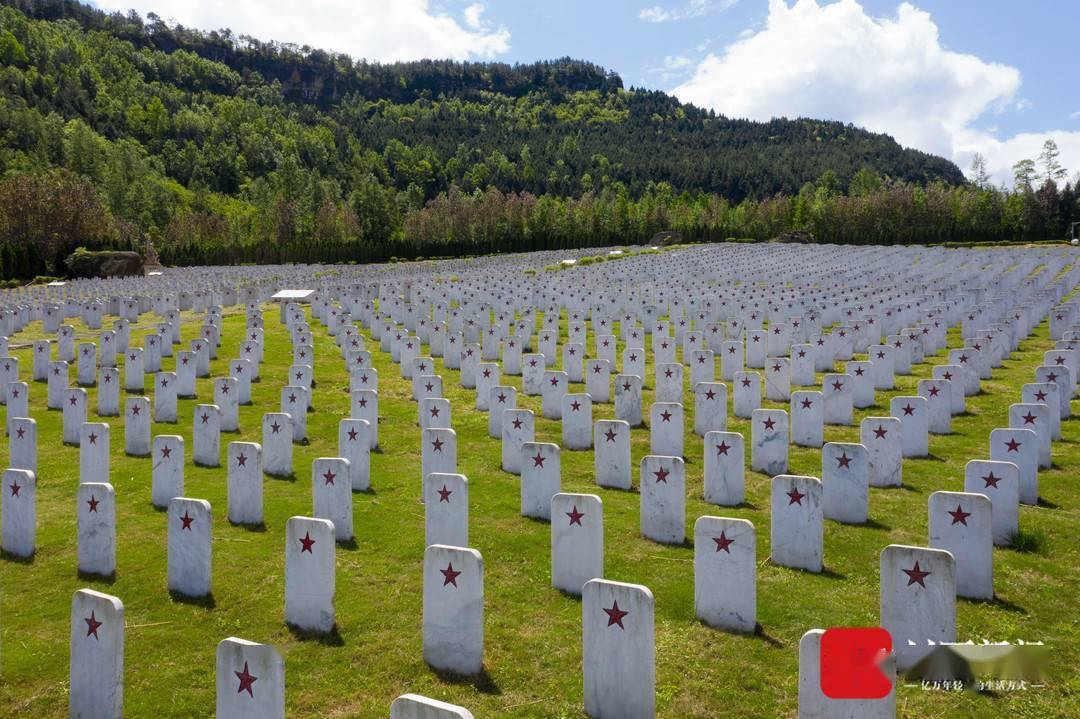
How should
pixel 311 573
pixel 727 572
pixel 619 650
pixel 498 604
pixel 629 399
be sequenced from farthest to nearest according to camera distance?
1. pixel 629 399
2. pixel 498 604
3. pixel 311 573
4. pixel 727 572
5. pixel 619 650

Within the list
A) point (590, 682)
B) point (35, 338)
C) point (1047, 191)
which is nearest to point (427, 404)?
point (590, 682)

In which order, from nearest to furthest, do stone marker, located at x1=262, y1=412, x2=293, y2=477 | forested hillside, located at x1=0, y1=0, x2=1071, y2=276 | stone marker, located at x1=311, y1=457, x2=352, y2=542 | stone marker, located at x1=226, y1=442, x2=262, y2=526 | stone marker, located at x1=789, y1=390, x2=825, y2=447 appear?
stone marker, located at x1=311, y1=457, x2=352, y2=542 → stone marker, located at x1=226, y1=442, x2=262, y2=526 → stone marker, located at x1=262, y1=412, x2=293, y2=477 → stone marker, located at x1=789, y1=390, x2=825, y2=447 → forested hillside, located at x1=0, y1=0, x2=1071, y2=276

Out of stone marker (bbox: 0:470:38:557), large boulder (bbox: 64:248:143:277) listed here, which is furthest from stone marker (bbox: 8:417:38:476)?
large boulder (bbox: 64:248:143:277)

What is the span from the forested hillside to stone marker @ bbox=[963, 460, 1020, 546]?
50.5m

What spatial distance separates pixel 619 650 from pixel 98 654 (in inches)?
117

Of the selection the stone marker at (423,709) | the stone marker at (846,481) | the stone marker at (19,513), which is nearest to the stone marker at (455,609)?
the stone marker at (423,709)

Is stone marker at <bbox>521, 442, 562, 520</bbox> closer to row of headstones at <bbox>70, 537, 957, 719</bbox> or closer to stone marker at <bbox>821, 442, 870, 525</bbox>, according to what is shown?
stone marker at <bbox>821, 442, 870, 525</bbox>

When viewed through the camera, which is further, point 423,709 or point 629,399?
point 629,399

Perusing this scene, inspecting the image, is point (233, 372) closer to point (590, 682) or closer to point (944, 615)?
point (590, 682)

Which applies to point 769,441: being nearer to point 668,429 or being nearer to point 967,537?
point 668,429

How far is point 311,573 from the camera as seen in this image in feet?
18.1

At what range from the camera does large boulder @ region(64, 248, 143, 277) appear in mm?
43656

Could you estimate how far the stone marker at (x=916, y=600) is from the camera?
4.71m

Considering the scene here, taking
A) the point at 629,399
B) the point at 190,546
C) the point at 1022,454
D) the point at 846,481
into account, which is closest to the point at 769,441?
the point at 846,481
